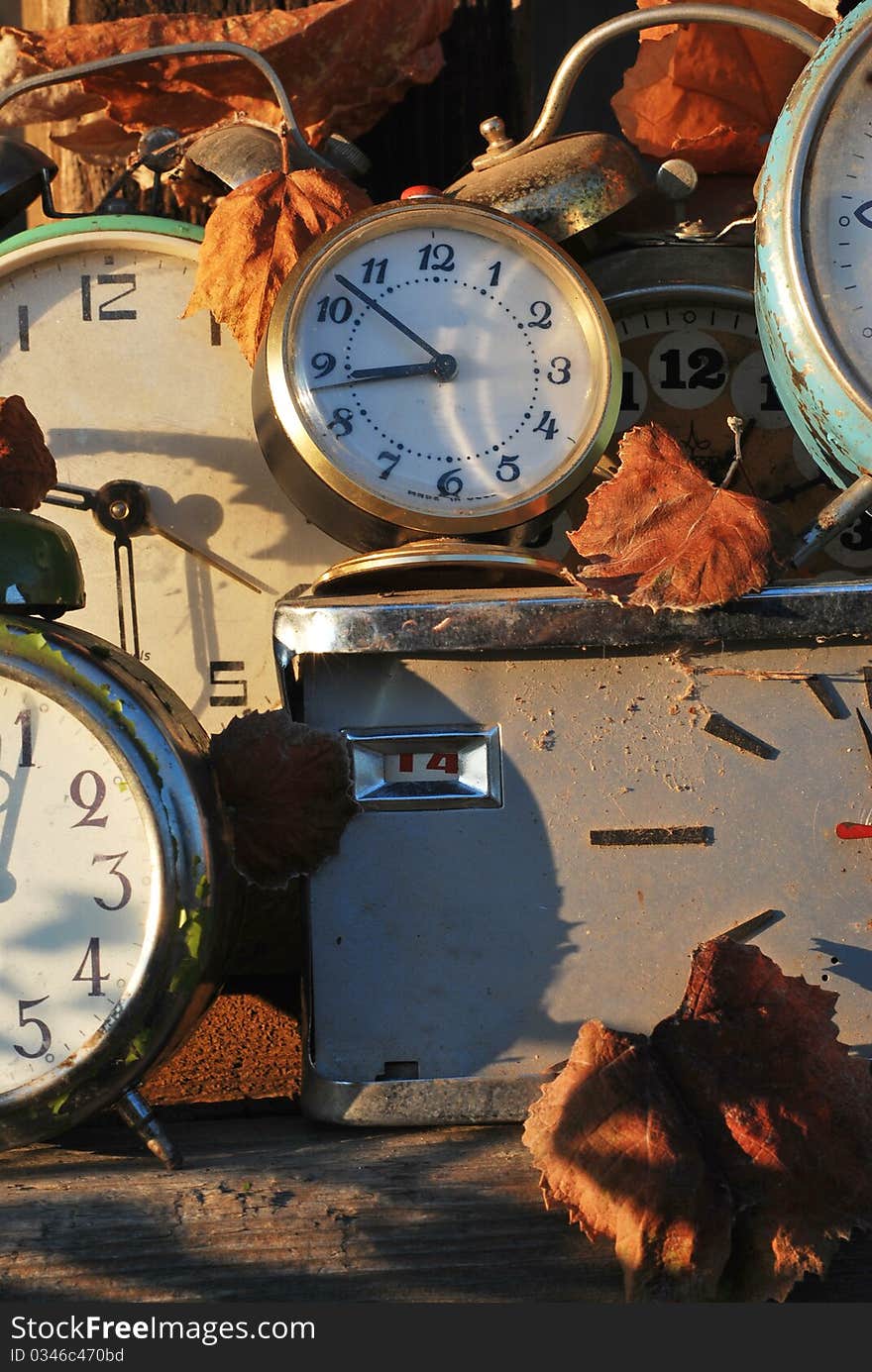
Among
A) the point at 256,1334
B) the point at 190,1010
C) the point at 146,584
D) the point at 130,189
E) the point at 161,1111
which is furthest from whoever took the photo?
the point at 130,189

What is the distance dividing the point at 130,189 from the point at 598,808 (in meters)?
1.38

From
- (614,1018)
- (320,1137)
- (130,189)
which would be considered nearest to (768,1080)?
(614,1018)

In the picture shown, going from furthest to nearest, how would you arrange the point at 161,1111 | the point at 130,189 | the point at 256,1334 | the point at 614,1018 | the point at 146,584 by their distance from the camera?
the point at 130,189 < the point at 146,584 < the point at 161,1111 < the point at 614,1018 < the point at 256,1334

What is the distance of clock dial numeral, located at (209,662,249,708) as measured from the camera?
6.15 feet

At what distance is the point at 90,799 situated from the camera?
1301 millimetres

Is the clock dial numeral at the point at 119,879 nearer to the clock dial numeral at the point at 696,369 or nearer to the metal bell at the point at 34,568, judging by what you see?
the metal bell at the point at 34,568

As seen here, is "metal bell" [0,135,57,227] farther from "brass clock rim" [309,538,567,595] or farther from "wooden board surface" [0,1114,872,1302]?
"wooden board surface" [0,1114,872,1302]

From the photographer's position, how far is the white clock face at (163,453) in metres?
1.88

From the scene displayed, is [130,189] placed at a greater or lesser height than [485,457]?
greater

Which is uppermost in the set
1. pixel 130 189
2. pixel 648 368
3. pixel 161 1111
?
pixel 130 189

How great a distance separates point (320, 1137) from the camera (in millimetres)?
1396

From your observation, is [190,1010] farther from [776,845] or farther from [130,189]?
[130,189]

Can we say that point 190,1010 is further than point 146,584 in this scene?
No

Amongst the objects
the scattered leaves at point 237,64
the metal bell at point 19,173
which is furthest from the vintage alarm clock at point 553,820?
the scattered leaves at point 237,64
